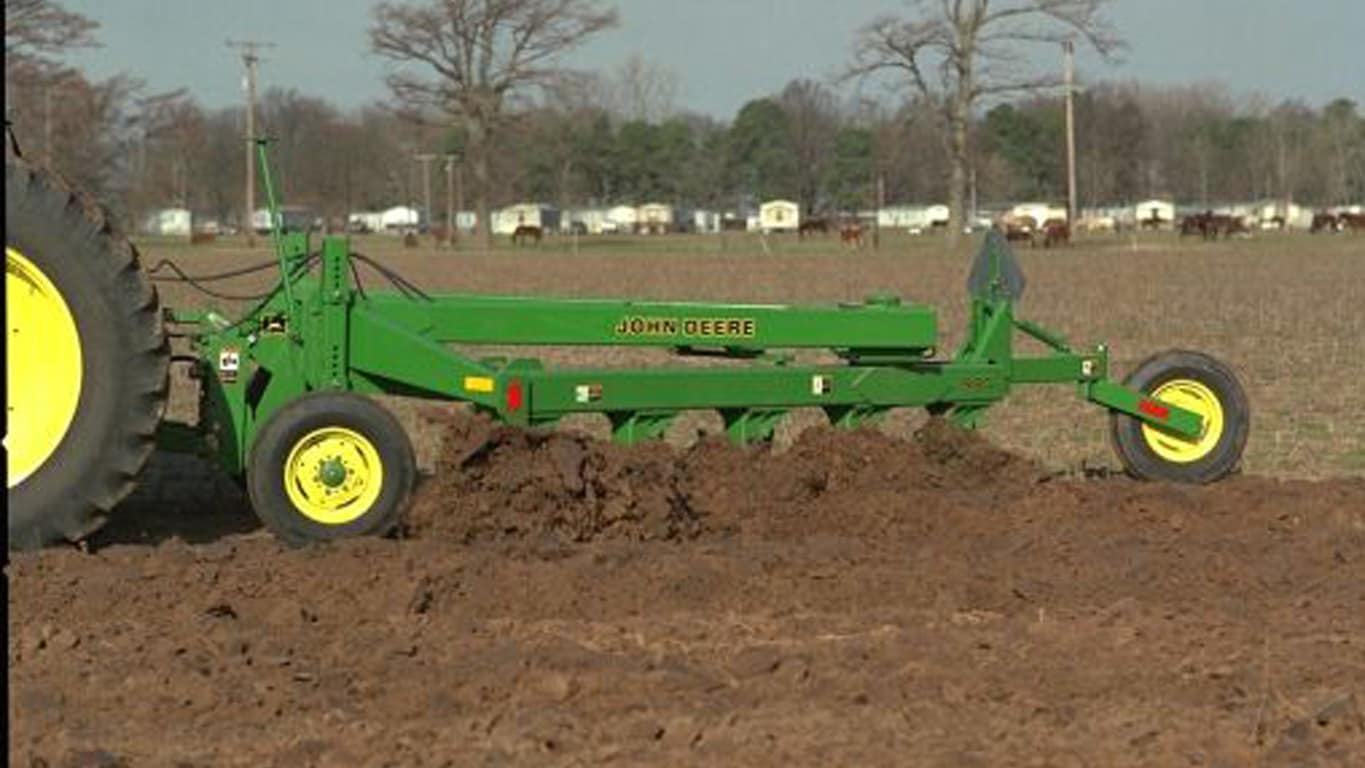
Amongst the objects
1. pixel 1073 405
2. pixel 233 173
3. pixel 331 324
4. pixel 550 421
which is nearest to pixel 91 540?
pixel 331 324

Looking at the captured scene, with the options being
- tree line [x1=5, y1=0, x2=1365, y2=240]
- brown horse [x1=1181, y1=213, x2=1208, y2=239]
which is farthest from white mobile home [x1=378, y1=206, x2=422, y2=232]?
brown horse [x1=1181, y1=213, x2=1208, y2=239]

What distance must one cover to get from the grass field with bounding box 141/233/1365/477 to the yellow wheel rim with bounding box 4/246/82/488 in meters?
2.14

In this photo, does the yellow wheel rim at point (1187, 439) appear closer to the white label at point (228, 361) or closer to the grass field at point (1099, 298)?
the grass field at point (1099, 298)

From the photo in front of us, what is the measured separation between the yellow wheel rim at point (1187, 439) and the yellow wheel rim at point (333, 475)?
3666 mm

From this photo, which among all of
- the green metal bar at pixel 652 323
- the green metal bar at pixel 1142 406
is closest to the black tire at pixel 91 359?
the green metal bar at pixel 652 323

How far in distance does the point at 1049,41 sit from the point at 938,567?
6707 cm

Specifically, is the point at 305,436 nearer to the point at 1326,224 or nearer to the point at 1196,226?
the point at 1196,226

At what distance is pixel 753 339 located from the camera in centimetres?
741

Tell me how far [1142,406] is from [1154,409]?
6 centimetres

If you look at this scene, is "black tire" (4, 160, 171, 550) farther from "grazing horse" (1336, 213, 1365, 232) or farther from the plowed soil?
"grazing horse" (1336, 213, 1365, 232)

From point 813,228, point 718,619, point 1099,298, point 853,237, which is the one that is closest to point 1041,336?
point 718,619

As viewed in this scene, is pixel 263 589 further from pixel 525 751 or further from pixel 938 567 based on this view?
pixel 938 567

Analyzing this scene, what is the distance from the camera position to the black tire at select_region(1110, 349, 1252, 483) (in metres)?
8.05

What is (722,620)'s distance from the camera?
557cm
